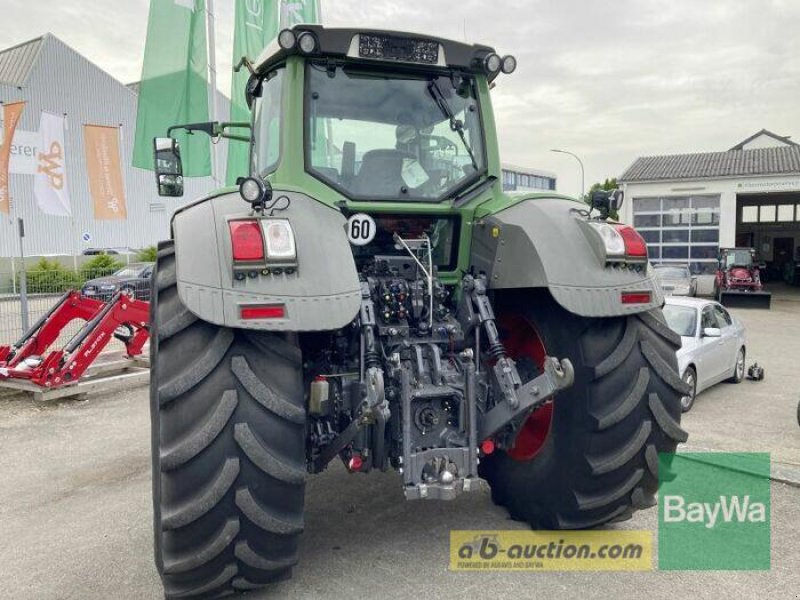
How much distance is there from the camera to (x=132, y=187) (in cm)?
3706

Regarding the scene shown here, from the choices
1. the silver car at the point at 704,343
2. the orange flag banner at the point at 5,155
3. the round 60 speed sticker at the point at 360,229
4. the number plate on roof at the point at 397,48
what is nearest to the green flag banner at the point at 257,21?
the orange flag banner at the point at 5,155

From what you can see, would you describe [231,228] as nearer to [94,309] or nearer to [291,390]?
[291,390]

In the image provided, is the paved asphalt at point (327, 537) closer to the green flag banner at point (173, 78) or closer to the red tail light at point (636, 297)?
the red tail light at point (636, 297)

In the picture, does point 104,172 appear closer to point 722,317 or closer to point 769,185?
point 722,317

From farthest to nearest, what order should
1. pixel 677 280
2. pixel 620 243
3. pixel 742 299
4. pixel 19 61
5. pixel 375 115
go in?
1. pixel 19 61
2. pixel 742 299
3. pixel 677 280
4. pixel 375 115
5. pixel 620 243

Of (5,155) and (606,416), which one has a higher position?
(5,155)

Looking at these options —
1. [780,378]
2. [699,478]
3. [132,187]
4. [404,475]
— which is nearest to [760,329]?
[780,378]

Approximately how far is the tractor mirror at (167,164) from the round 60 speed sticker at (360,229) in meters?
1.97

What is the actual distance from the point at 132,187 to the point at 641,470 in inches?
1490

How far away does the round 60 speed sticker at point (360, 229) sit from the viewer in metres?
3.73

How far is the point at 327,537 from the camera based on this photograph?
13.5ft

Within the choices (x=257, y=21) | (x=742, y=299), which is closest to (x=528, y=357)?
(x=257, y=21)

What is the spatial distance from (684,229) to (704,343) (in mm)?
23052

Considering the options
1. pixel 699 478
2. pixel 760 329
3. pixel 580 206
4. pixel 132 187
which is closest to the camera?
pixel 580 206
